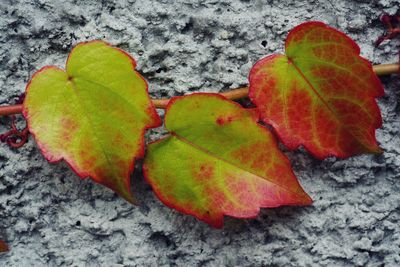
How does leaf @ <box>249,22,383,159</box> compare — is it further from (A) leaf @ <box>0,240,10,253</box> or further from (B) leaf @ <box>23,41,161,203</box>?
(A) leaf @ <box>0,240,10,253</box>

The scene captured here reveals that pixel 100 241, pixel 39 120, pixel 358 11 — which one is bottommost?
pixel 100 241

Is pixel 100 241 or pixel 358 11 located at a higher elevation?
pixel 358 11

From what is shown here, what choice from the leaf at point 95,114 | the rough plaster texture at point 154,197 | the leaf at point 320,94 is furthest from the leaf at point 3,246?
the leaf at point 320,94

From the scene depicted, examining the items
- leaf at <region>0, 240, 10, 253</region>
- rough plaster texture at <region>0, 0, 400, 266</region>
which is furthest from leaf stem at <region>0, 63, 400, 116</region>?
leaf at <region>0, 240, 10, 253</region>

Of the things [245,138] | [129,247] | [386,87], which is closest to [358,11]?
[386,87]

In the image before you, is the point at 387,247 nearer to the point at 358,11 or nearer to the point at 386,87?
the point at 386,87

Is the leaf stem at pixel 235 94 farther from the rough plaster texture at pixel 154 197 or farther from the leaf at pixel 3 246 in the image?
the leaf at pixel 3 246

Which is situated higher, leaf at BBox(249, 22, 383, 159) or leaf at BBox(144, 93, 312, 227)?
leaf at BBox(249, 22, 383, 159)
